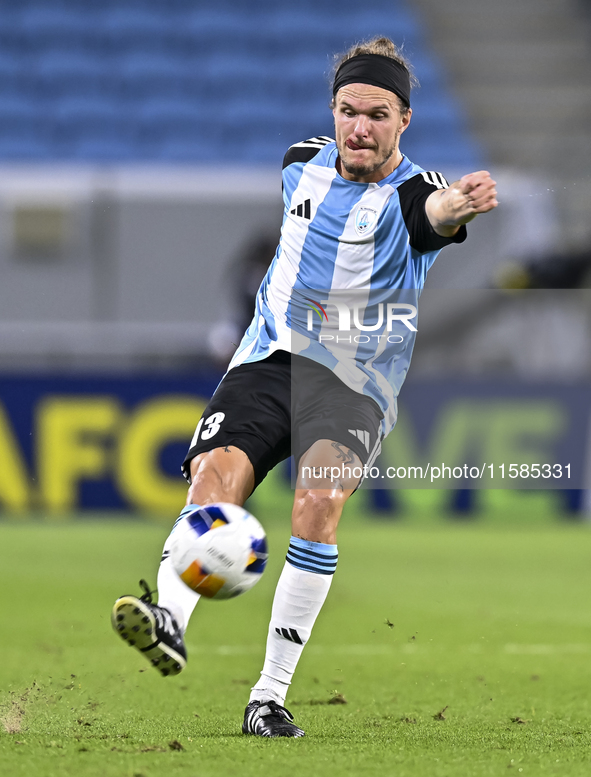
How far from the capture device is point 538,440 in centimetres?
1125

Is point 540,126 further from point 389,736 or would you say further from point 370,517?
point 389,736

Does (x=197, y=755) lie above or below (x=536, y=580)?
above

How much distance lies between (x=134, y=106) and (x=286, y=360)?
11.7 m

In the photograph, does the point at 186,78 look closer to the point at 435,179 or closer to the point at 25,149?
the point at 25,149

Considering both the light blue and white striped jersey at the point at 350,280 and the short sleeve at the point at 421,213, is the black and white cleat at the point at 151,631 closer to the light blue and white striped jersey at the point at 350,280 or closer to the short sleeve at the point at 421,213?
the light blue and white striped jersey at the point at 350,280

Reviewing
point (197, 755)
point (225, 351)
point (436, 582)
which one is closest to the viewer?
point (197, 755)

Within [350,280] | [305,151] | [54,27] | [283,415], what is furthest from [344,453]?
[54,27]

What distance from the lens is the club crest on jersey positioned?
13.7ft

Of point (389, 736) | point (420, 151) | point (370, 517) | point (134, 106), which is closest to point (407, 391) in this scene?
point (370, 517)

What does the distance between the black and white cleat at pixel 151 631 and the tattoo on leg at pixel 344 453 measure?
2.56ft

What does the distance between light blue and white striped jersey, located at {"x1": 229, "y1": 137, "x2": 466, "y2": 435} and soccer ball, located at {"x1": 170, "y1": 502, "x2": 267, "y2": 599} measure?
0.78 metres

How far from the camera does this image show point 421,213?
3.96m

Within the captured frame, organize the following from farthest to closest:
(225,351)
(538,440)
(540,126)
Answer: (540,126), (538,440), (225,351)

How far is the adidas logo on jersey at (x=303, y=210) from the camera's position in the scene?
4328mm
